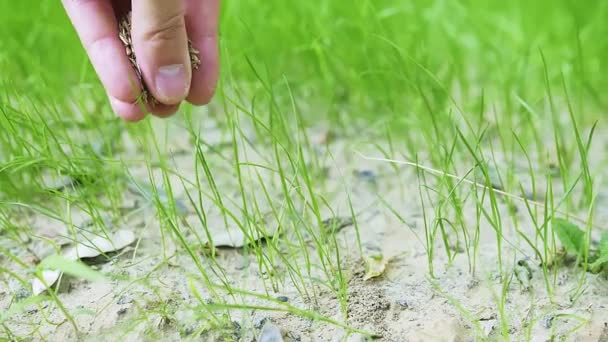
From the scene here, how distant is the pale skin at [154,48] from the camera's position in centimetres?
106

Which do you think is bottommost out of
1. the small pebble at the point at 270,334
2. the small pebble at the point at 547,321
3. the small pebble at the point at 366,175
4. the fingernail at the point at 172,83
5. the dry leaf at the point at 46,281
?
the small pebble at the point at 547,321

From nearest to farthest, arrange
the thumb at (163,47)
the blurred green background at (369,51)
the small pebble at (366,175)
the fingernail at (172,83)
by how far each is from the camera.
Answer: the thumb at (163,47), the fingernail at (172,83), the small pebble at (366,175), the blurred green background at (369,51)

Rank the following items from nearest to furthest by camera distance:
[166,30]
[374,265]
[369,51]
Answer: [166,30]
[374,265]
[369,51]

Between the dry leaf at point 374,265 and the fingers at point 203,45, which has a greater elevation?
the fingers at point 203,45

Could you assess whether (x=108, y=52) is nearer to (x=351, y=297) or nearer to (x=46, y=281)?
(x=46, y=281)

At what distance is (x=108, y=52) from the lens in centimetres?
123

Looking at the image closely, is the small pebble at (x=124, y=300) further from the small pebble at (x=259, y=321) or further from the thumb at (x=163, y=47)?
the thumb at (x=163, y=47)

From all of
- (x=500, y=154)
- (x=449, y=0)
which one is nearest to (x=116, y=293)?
(x=500, y=154)

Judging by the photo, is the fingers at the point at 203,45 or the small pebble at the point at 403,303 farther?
the fingers at the point at 203,45

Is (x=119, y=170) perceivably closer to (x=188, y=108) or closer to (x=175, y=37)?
(x=188, y=108)

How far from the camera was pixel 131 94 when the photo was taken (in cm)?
121

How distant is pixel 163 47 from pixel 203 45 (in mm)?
220

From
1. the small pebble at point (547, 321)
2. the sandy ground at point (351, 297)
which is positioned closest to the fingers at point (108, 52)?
the sandy ground at point (351, 297)

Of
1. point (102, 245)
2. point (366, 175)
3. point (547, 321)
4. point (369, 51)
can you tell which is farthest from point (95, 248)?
point (369, 51)
